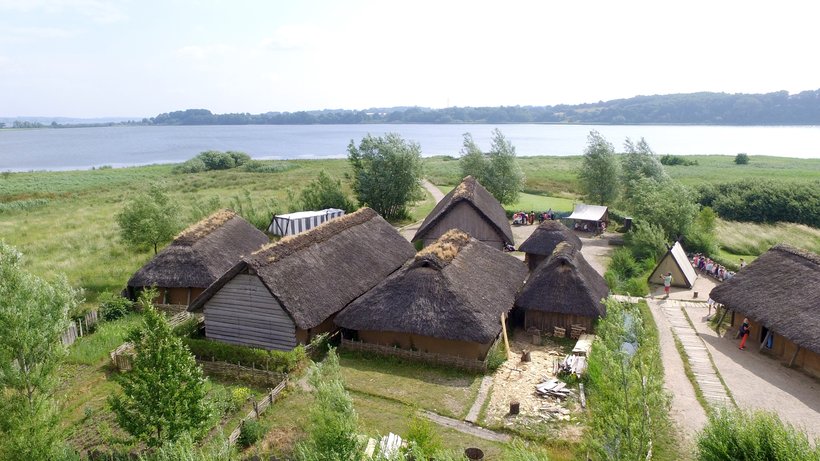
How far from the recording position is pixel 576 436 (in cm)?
1572

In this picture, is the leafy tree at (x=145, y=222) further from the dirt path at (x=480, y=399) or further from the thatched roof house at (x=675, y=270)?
the thatched roof house at (x=675, y=270)

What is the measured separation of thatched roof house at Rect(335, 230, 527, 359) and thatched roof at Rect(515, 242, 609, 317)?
1.42 m

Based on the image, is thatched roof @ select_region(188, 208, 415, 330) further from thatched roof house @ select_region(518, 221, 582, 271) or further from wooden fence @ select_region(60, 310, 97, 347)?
thatched roof house @ select_region(518, 221, 582, 271)

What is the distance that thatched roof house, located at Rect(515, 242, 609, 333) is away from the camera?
2400 centimetres

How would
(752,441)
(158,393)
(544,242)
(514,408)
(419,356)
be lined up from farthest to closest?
(544,242) → (419,356) → (514,408) → (158,393) → (752,441)

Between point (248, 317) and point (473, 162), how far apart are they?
36012 mm

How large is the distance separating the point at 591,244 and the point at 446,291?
23.8 m

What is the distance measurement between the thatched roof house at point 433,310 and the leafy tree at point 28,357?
1059cm

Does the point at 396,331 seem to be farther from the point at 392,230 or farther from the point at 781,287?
the point at 781,287

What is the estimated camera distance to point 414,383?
1933 centimetres

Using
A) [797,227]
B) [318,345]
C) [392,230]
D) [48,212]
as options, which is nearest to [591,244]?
[392,230]

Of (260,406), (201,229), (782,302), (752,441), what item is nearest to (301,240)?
(201,229)

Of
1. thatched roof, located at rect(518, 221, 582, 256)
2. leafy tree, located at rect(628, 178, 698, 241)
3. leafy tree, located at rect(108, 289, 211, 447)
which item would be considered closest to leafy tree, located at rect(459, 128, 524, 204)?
leafy tree, located at rect(628, 178, 698, 241)

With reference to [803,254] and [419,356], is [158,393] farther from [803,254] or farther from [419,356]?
[803,254]
